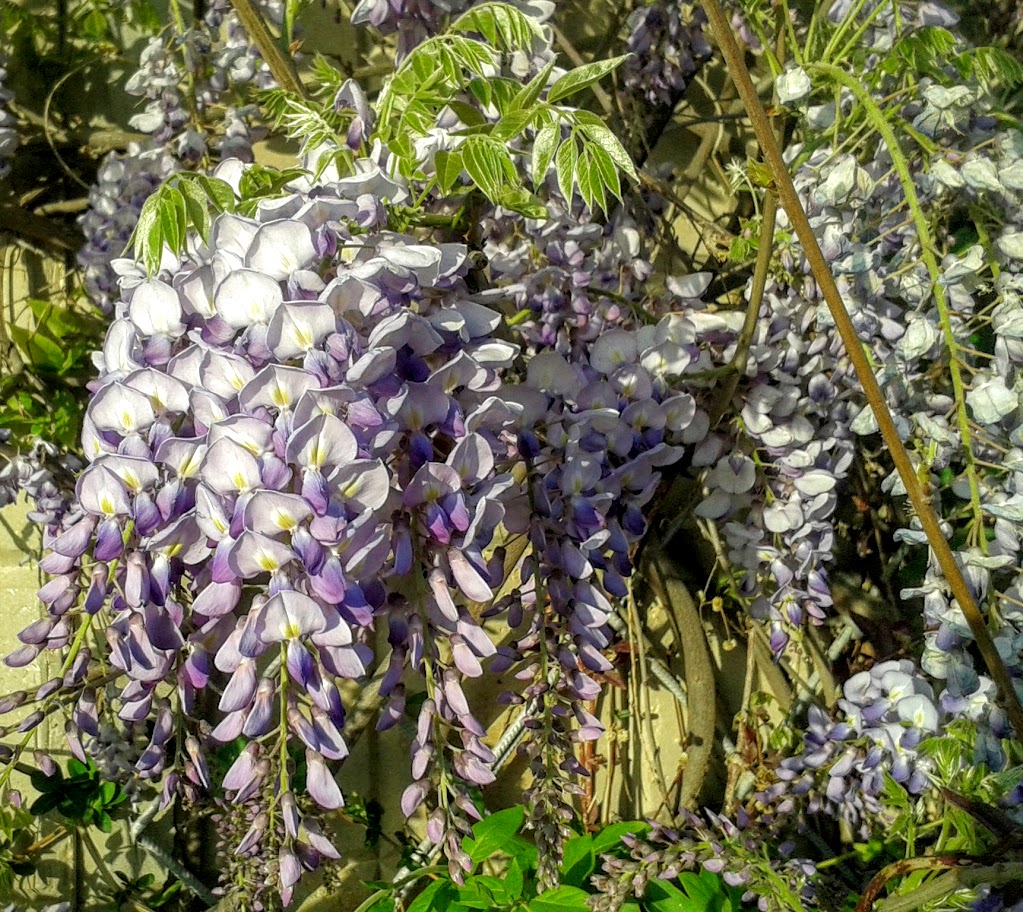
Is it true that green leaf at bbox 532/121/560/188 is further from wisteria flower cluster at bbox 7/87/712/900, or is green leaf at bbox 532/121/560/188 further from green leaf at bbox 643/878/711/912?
green leaf at bbox 643/878/711/912

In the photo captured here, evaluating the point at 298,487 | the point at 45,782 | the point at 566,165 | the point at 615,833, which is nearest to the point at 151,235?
the point at 298,487

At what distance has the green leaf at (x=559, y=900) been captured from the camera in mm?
1205

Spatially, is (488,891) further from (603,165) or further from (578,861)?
(603,165)

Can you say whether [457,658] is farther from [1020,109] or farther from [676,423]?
[1020,109]

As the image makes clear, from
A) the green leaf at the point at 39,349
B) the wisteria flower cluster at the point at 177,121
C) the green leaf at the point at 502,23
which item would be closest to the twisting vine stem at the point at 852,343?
the green leaf at the point at 502,23

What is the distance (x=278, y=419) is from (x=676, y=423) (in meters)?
0.58

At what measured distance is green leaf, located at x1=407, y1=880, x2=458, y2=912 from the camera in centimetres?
125

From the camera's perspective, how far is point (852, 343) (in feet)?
2.97

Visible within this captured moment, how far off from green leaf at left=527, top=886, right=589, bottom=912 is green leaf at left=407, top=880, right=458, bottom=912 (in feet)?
0.44

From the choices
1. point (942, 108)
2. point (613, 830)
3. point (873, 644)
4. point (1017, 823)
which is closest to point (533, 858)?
point (613, 830)

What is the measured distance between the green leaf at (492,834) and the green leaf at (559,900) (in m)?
0.08

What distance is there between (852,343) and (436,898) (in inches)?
36.3

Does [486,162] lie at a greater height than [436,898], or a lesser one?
greater

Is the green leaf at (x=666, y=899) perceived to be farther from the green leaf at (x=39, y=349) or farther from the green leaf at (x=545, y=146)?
the green leaf at (x=39, y=349)
